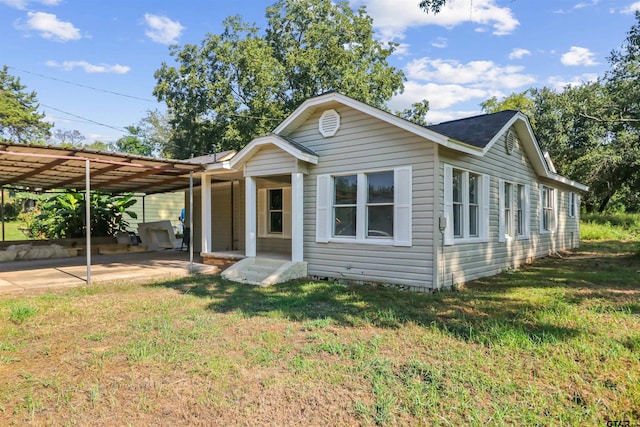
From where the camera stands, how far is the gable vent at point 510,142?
975cm

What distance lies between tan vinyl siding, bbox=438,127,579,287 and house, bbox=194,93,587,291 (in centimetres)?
4

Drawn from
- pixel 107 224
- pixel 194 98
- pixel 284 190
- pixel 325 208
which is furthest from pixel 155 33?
pixel 325 208

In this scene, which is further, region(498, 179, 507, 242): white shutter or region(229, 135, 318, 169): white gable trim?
region(498, 179, 507, 242): white shutter

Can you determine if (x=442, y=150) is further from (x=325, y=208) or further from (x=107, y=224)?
A: (x=107, y=224)

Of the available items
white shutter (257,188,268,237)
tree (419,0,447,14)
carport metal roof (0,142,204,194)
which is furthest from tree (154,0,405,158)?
tree (419,0,447,14)

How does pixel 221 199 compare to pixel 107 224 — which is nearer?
pixel 221 199

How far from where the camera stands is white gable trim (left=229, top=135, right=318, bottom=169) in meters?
8.28

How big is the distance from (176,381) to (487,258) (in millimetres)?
7701

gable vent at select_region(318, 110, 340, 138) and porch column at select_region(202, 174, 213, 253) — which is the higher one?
gable vent at select_region(318, 110, 340, 138)

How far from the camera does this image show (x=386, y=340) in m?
4.41

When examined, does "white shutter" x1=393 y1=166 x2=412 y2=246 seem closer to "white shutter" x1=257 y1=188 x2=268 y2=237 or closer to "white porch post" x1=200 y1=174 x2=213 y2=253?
"white shutter" x1=257 y1=188 x2=268 y2=237

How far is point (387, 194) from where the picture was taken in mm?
7723

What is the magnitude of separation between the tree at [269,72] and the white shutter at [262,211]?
11569 millimetres

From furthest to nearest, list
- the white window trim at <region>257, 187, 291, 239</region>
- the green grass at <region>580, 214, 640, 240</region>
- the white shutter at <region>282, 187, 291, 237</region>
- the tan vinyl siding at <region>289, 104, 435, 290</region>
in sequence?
the green grass at <region>580, 214, 640, 240</region>, the white window trim at <region>257, 187, 291, 239</region>, the white shutter at <region>282, 187, 291, 237</region>, the tan vinyl siding at <region>289, 104, 435, 290</region>
